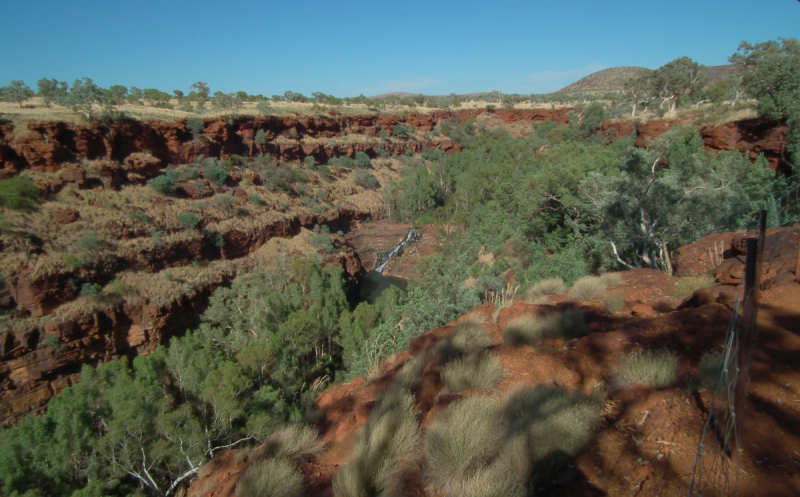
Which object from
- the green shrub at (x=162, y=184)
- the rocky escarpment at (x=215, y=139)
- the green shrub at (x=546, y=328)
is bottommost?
the green shrub at (x=546, y=328)

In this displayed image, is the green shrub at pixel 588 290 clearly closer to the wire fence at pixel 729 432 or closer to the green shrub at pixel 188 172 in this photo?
the wire fence at pixel 729 432

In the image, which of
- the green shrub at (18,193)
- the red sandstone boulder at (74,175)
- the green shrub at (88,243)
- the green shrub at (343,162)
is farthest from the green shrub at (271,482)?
the green shrub at (343,162)

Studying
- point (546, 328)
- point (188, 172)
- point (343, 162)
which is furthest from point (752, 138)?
point (343, 162)

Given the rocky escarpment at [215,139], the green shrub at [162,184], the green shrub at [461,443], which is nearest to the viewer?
the green shrub at [461,443]

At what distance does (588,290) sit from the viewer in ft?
23.3

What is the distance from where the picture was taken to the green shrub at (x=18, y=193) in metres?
16.5

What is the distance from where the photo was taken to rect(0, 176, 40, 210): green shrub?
1653 cm

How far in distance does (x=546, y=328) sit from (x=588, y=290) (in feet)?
7.99

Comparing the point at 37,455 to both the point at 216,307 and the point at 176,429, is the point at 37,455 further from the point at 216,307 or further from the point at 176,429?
the point at 216,307

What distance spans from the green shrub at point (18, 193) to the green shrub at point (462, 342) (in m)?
21.5

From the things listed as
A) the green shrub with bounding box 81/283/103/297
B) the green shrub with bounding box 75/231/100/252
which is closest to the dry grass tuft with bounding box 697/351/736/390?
the green shrub with bounding box 81/283/103/297

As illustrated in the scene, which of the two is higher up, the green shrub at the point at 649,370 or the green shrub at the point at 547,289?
the green shrub at the point at 649,370

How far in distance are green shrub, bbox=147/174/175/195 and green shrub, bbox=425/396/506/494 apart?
25.4 m

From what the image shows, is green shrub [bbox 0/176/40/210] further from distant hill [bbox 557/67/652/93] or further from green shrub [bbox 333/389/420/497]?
distant hill [bbox 557/67/652/93]
